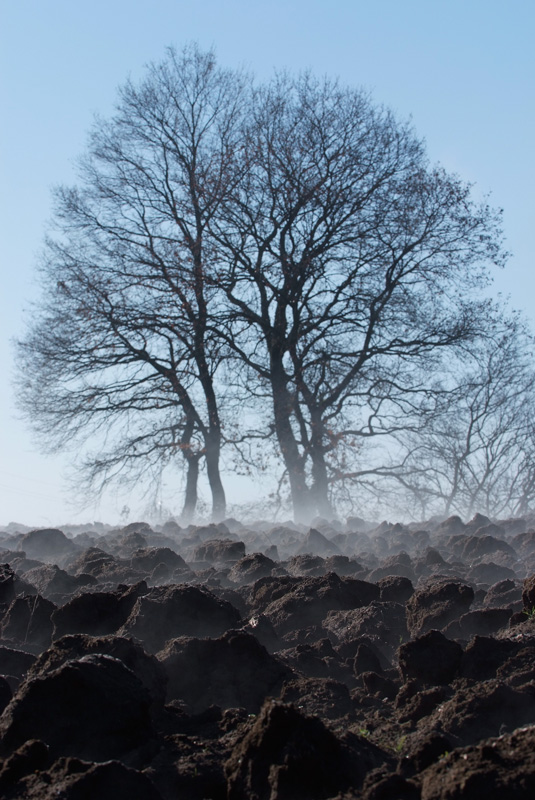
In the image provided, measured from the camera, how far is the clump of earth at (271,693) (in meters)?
2.08

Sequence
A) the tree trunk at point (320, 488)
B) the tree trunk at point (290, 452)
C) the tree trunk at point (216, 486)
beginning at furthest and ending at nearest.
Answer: the tree trunk at point (216, 486) → the tree trunk at point (320, 488) → the tree trunk at point (290, 452)

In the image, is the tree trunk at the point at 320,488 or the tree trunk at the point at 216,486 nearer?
the tree trunk at the point at 320,488

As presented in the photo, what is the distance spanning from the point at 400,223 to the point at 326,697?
14.4 m

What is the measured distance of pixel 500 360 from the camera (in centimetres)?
1792

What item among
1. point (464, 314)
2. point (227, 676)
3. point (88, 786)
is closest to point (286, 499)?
point (464, 314)

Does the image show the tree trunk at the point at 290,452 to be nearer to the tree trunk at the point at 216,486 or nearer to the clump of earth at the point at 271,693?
the tree trunk at the point at 216,486

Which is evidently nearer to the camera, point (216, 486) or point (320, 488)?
point (320, 488)

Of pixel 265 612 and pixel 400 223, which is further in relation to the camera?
pixel 400 223

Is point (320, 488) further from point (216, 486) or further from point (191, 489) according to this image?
point (191, 489)

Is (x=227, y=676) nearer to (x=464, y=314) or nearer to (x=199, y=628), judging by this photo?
(x=199, y=628)

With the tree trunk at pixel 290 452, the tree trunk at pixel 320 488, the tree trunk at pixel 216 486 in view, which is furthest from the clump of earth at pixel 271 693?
the tree trunk at pixel 216 486

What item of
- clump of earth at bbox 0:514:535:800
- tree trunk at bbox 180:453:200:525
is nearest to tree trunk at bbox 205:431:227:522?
tree trunk at bbox 180:453:200:525

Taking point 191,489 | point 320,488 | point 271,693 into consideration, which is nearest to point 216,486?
point 191,489

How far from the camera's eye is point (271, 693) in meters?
3.02
